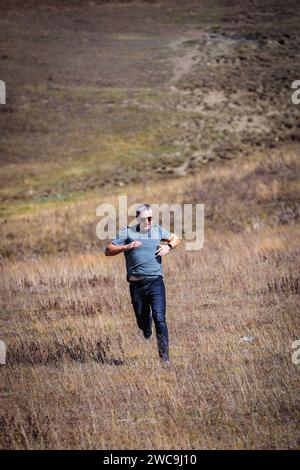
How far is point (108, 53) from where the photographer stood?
207 ft

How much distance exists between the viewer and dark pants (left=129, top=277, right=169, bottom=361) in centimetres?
721

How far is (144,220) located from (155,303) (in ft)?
3.34

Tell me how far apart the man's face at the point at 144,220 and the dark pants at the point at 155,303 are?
2.12 feet

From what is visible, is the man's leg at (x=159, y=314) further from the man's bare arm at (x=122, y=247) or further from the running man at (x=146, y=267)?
the man's bare arm at (x=122, y=247)

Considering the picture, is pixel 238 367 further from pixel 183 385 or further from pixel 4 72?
pixel 4 72

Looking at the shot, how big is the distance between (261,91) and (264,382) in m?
49.9

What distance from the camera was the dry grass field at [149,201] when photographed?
6047 mm

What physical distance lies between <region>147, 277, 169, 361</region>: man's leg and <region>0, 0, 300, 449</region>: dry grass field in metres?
0.28

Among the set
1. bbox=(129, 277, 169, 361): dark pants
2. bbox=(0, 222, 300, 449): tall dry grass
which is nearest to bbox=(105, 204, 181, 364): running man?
bbox=(129, 277, 169, 361): dark pants

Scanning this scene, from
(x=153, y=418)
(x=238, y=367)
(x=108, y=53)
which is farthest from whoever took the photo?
(x=108, y=53)

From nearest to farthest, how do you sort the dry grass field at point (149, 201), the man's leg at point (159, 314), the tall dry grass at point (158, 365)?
the tall dry grass at point (158, 365) → the dry grass field at point (149, 201) → the man's leg at point (159, 314)

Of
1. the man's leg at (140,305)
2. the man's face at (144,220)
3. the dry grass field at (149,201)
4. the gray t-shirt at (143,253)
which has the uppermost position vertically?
the man's face at (144,220)

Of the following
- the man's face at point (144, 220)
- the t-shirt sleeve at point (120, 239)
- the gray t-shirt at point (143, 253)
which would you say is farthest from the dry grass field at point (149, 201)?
the man's face at point (144, 220)
